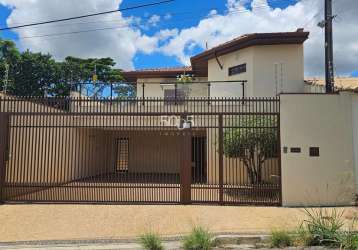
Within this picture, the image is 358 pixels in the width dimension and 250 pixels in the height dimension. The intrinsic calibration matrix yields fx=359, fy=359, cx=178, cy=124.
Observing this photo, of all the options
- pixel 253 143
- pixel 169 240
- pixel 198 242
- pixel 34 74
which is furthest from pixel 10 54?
pixel 198 242

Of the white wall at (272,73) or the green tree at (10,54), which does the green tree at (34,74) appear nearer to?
the green tree at (10,54)

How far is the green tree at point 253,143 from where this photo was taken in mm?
11151

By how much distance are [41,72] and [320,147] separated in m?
25.3

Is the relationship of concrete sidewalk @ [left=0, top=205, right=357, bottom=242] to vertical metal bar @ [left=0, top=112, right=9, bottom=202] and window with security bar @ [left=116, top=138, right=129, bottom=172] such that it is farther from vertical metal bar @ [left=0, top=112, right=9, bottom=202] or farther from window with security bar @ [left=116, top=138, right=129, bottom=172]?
window with security bar @ [left=116, top=138, right=129, bottom=172]

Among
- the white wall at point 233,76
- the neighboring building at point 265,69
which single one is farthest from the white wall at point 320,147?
the white wall at point 233,76

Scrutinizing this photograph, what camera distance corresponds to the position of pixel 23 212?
923 centimetres

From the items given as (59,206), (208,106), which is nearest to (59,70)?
(208,106)

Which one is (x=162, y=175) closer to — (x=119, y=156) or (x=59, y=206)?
(x=119, y=156)

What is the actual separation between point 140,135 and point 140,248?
12761mm

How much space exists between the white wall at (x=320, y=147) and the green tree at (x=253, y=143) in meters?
0.85

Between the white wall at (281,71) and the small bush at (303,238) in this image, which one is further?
the white wall at (281,71)

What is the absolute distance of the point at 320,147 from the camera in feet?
32.9

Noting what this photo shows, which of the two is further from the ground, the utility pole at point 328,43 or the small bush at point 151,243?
the utility pole at point 328,43

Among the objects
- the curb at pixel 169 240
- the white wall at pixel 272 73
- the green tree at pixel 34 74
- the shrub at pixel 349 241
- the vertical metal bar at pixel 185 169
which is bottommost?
the curb at pixel 169 240
